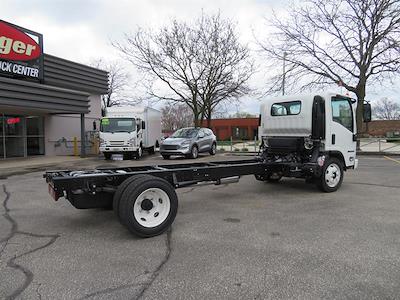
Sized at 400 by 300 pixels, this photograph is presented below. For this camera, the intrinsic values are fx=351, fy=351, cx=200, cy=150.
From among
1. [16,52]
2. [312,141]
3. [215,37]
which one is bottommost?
[312,141]

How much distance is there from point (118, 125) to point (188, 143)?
12.5ft

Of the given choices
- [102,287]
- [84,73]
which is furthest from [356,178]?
[84,73]

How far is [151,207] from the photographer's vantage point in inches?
203

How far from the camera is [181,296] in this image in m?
3.28

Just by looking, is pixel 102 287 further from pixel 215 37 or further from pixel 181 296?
pixel 215 37

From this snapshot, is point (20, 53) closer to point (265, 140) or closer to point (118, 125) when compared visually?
point (118, 125)

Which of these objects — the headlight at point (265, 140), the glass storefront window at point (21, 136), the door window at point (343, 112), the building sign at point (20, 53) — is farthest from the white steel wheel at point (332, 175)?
the glass storefront window at point (21, 136)

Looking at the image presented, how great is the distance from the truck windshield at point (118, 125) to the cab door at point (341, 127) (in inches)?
477

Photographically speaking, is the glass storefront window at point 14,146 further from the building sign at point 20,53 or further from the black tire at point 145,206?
the black tire at point 145,206

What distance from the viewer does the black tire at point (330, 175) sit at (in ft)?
26.9

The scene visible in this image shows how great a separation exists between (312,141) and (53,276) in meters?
6.35

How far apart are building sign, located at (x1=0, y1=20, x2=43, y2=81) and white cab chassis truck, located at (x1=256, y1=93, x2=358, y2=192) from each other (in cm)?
1463

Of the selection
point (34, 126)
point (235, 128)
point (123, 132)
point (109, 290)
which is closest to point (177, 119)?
point (235, 128)

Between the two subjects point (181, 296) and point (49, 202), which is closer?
point (181, 296)
